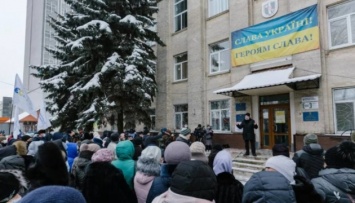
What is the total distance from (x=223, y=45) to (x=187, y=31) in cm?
304

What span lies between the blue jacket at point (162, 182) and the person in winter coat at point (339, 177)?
1466 mm

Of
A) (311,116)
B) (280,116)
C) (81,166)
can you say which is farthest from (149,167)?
(280,116)

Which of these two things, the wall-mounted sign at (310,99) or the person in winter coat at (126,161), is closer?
the person in winter coat at (126,161)

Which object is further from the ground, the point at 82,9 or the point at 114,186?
the point at 82,9

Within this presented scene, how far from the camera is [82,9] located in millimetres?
14914

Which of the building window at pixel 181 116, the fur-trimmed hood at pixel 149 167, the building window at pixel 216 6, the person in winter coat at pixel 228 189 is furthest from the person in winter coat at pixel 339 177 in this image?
the building window at pixel 181 116

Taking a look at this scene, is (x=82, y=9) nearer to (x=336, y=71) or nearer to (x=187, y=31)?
(x=187, y=31)

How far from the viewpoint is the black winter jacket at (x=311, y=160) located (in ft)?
13.6

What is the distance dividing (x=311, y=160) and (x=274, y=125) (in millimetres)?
8723

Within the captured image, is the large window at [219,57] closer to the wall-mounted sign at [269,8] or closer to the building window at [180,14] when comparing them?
the wall-mounted sign at [269,8]

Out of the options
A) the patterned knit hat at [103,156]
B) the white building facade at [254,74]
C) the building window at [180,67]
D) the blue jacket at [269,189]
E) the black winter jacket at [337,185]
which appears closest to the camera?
the blue jacket at [269,189]

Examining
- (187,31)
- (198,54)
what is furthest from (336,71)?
(187,31)

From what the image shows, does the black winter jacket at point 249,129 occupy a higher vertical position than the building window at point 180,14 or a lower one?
lower

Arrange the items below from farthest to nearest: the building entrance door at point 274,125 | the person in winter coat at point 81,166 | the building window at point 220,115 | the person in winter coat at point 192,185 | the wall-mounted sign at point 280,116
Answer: the building window at point 220,115 → the wall-mounted sign at point 280,116 → the building entrance door at point 274,125 → the person in winter coat at point 81,166 → the person in winter coat at point 192,185
